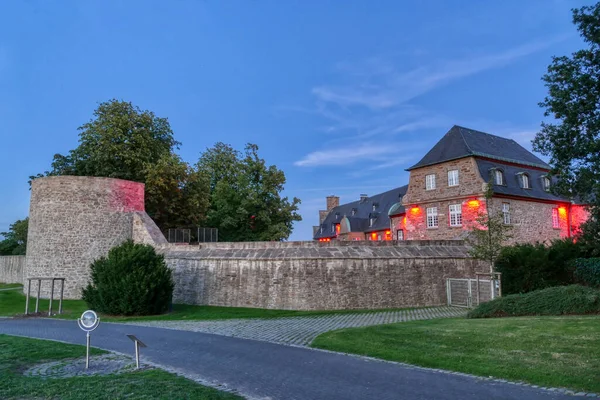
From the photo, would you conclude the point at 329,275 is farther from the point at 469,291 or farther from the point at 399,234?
the point at 399,234

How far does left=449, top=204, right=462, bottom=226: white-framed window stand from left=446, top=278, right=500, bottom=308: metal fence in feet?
38.3

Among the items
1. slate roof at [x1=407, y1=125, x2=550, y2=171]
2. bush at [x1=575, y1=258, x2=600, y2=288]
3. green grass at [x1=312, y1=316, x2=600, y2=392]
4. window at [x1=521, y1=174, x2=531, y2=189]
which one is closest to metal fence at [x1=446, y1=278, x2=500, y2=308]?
bush at [x1=575, y1=258, x2=600, y2=288]

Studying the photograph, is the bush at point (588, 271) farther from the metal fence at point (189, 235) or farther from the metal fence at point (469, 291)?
the metal fence at point (189, 235)

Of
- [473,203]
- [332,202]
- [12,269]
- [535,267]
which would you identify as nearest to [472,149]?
[473,203]

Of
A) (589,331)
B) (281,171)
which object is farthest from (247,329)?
(281,171)

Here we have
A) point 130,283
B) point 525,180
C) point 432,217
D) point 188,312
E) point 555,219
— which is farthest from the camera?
point 555,219

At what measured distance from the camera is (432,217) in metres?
33.8

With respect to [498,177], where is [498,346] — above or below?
below

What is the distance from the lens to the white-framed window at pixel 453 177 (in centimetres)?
3238

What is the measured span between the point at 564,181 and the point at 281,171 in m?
27.2

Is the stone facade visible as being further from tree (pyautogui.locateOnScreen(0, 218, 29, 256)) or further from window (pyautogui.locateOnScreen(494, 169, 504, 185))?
tree (pyautogui.locateOnScreen(0, 218, 29, 256))

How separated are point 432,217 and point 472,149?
552 centimetres

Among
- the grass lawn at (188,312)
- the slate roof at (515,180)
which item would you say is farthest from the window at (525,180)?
the grass lawn at (188,312)

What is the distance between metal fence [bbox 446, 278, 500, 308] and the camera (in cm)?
1917
